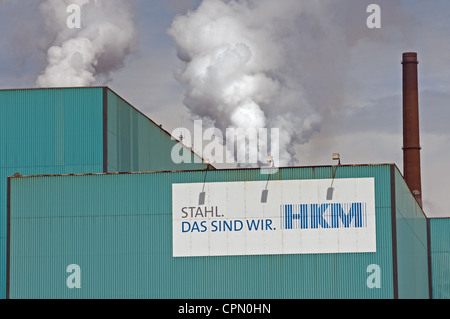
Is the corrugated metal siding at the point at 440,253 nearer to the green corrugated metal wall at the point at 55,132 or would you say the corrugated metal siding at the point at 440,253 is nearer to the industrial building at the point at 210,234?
the industrial building at the point at 210,234

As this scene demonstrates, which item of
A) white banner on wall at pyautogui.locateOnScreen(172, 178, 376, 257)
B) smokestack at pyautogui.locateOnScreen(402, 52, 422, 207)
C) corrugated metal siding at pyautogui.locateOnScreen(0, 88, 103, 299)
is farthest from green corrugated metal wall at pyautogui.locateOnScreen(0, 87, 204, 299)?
smokestack at pyautogui.locateOnScreen(402, 52, 422, 207)

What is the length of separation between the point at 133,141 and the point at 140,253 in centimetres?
1315

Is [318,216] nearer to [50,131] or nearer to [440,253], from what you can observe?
[50,131]

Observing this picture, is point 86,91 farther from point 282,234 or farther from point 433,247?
point 433,247

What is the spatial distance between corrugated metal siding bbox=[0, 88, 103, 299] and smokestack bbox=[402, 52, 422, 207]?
33.4 meters

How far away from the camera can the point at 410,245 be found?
171ft

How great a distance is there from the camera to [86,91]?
5338 cm

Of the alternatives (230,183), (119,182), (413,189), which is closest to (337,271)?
(230,183)

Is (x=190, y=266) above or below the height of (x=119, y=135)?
below

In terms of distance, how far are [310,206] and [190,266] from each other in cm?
705

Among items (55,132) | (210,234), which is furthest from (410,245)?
(55,132)

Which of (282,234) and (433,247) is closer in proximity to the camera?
(282,234)

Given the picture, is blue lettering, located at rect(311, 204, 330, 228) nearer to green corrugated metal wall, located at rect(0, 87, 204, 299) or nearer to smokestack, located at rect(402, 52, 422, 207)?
green corrugated metal wall, located at rect(0, 87, 204, 299)

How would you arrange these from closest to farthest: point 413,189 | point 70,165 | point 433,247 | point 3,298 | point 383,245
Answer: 1. point 383,245
2. point 3,298
3. point 70,165
4. point 433,247
5. point 413,189
